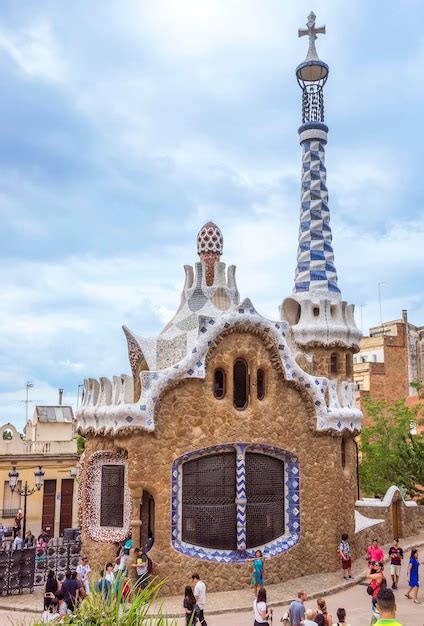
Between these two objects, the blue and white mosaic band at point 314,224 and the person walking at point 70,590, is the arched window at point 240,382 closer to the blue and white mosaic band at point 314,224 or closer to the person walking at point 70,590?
the blue and white mosaic band at point 314,224

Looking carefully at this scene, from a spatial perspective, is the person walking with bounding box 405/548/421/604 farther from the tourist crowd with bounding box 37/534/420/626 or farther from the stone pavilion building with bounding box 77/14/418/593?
the stone pavilion building with bounding box 77/14/418/593

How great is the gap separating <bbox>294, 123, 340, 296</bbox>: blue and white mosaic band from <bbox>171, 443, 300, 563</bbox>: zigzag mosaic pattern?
5325 mm

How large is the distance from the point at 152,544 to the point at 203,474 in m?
1.65

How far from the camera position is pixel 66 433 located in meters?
31.7

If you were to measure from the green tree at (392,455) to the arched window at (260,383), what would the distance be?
27.9 ft

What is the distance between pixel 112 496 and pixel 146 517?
84cm

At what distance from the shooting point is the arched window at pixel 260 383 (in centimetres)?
1457

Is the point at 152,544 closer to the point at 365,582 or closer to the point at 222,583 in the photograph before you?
the point at 222,583

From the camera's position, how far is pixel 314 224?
61.2ft

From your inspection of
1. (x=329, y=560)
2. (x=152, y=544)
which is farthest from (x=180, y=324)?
(x=329, y=560)

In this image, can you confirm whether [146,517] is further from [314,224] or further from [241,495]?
[314,224]

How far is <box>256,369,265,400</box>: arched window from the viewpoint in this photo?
14.6 metres

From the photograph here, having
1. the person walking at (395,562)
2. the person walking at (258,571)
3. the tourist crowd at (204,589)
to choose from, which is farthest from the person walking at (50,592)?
the person walking at (395,562)

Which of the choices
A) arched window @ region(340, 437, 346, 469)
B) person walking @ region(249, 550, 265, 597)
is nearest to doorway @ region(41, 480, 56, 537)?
arched window @ region(340, 437, 346, 469)
